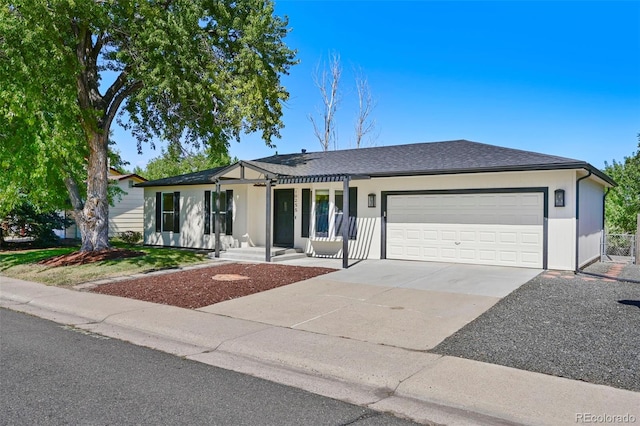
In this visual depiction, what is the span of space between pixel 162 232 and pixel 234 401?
16418 mm

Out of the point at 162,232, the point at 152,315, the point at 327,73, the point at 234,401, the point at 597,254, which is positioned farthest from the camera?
the point at 327,73

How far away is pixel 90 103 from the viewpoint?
1403 centimetres

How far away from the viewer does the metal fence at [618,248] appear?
14.9m

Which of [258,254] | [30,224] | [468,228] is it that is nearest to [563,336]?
[468,228]

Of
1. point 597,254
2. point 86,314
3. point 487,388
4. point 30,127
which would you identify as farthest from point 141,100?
point 597,254

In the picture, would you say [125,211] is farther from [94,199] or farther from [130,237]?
[94,199]

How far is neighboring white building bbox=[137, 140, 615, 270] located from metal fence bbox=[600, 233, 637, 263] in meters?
0.59

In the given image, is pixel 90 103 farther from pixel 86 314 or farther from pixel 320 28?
pixel 320 28

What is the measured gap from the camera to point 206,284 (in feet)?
32.9

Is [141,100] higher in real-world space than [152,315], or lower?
higher

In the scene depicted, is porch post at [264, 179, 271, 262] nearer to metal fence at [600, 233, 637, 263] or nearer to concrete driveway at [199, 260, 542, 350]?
concrete driveway at [199, 260, 542, 350]

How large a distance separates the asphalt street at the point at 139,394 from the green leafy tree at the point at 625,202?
64.1 feet

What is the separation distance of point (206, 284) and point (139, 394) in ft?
19.4

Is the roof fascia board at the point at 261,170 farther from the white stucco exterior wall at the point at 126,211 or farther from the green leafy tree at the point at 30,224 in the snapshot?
the white stucco exterior wall at the point at 126,211
